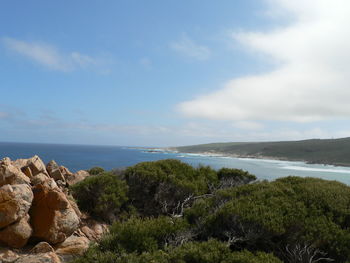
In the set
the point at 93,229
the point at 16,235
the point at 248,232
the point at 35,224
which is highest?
the point at 248,232

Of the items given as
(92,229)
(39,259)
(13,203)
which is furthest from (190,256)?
(92,229)

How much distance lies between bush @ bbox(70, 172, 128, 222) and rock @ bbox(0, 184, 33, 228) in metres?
3.50

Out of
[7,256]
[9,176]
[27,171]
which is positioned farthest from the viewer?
[27,171]

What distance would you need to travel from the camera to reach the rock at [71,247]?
28.0 ft

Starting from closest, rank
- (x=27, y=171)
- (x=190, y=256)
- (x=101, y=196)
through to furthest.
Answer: (x=190, y=256)
(x=27, y=171)
(x=101, y=196)

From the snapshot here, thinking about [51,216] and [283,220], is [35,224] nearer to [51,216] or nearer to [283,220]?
[51,216]

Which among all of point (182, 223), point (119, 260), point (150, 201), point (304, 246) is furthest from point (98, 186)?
point (304, 246)

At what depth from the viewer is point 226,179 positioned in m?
17.0

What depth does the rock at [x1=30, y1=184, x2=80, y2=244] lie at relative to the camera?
873cm

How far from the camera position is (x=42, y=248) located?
8.28 meters

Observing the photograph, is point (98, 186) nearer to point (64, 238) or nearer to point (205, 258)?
point (64, 238)

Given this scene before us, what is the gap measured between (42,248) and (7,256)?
3.02ft

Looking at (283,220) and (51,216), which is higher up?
(283,220)

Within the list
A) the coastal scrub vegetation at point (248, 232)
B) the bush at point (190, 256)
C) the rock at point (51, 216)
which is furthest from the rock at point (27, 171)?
the bush at point (190, 256)
